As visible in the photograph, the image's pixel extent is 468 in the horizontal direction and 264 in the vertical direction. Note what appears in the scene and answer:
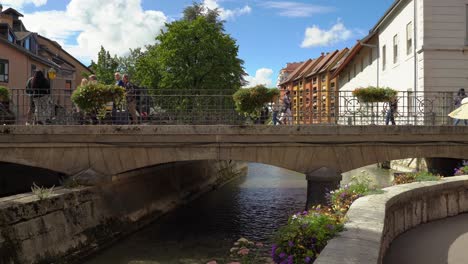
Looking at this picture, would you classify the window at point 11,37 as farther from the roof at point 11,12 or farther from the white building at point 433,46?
the white building at point 433,46

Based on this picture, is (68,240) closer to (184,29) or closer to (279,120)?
(279,120)

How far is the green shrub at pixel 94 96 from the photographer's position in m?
12.5

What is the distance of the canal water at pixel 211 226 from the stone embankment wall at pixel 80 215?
1.39 ft

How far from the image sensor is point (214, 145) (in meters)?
12.4

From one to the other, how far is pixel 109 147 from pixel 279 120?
4.99m

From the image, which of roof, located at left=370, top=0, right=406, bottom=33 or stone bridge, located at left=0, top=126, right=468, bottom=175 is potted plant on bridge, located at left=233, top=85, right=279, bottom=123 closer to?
stone bridge, located at left=0, top=126, right=468, bottom=175

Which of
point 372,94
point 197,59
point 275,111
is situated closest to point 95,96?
point 275,111

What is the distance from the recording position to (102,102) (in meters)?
12.7

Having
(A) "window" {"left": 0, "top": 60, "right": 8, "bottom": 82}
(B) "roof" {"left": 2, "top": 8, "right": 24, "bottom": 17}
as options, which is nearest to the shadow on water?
(A) "window" {"left": 0, "top": 60, "right": 8, "bottom": 82}

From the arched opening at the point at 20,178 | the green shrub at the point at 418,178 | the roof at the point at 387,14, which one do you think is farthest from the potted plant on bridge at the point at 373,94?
the roof at the point at 387,14

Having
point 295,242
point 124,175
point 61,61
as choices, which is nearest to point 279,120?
point 124,175

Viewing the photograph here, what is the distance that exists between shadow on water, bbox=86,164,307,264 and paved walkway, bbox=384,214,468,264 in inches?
220

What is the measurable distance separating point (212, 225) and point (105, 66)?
56424mm

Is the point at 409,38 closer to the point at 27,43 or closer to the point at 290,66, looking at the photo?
the point at 27,43
